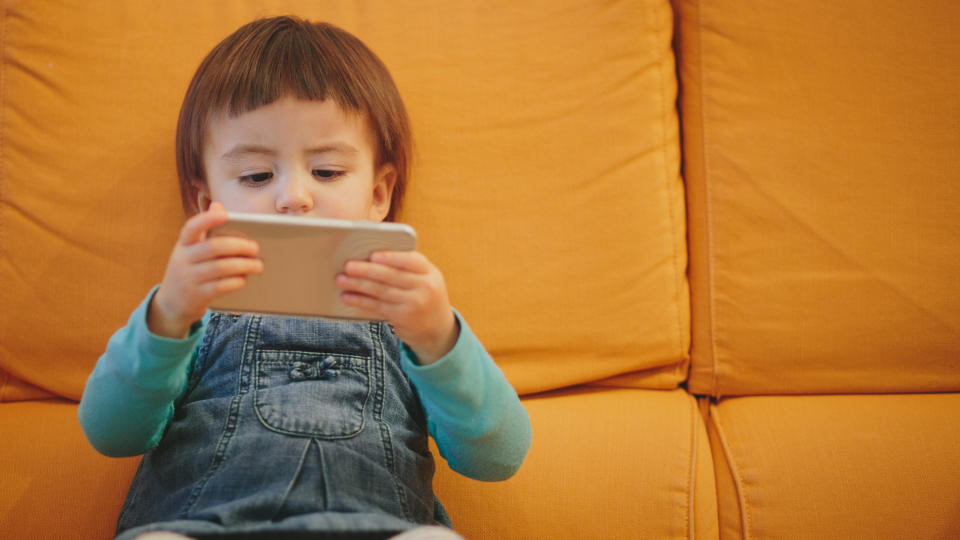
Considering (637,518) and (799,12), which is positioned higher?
(799,12)

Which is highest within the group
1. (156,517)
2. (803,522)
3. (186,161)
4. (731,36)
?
(731,36)

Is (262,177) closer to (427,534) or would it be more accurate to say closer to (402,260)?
(402,260)

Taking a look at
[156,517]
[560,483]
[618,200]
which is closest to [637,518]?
[560,483]

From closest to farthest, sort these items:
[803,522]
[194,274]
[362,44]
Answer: [194,274]
[803,522]
[362,44]

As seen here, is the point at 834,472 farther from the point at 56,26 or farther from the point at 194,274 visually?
the point at 56,26

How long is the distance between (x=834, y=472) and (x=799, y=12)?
67 centimetres

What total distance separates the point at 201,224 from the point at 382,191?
0.40 metres

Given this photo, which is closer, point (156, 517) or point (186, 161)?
point (156, 517)

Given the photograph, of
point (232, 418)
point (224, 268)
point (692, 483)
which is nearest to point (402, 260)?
point (224, 268)

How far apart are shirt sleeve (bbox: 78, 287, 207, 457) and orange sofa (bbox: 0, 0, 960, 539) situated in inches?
9.0

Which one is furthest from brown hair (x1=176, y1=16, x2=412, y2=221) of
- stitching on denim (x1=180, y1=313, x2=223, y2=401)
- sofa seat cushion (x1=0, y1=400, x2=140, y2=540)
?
sofa seat cushion (x1=0, y1=400, x2=140, y2=540)

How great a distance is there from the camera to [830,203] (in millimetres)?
1104

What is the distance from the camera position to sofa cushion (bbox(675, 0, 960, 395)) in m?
1.09

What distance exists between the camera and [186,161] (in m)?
1.01
